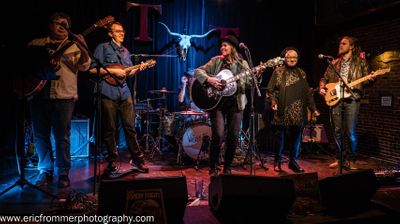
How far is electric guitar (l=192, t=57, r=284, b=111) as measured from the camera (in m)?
5.50

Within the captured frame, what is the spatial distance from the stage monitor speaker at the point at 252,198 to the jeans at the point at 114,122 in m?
2.94

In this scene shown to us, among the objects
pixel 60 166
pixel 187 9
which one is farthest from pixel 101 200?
pixel 187 9

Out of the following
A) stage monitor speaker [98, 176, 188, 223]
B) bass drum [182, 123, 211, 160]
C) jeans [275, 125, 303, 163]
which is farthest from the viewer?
bass drum [182, 123, 211, 160]

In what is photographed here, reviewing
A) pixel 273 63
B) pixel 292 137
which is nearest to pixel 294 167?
pixel 292 137

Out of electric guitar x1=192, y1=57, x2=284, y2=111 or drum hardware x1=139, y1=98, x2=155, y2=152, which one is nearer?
electric guitar x1=192, y1=57, x2=284, y2=111

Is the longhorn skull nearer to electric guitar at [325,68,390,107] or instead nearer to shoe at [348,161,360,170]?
electric guitar at [325,68,390,107]

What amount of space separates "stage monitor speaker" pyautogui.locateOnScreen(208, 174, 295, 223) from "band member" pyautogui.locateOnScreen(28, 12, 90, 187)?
2975 millimetres

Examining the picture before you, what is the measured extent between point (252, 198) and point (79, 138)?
19.2 feet

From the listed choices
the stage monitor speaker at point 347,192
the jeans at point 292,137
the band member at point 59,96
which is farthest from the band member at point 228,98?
the stage monitor speaker at point 347,192

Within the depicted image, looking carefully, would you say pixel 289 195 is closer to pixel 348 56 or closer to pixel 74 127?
pixel 348 56

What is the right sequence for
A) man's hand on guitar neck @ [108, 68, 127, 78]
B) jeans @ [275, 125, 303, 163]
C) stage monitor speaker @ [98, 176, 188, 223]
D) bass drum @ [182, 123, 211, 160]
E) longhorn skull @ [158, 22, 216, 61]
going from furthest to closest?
1. longhorn skull @ [158, 22, 216, 61]
2. bass drum @ [182, 123, 211, 160]
3. jeans @ [275, 125, 303, 163]
4. man's hand on guitar neck @ [108, 68, 127, 78]
5. stage monitor speaker @ [98, 176, 188, 223]

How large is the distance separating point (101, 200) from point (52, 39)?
10.6 feet

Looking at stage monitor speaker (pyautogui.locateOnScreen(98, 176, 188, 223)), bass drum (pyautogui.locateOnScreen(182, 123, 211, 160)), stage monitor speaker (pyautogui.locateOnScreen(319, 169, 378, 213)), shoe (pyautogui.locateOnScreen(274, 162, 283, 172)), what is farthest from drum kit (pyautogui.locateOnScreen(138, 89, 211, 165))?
stage monitor speaker (pyautogui.locateOnScreen(98, 176, 188, 223))

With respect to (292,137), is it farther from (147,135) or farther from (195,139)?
(147,135)
